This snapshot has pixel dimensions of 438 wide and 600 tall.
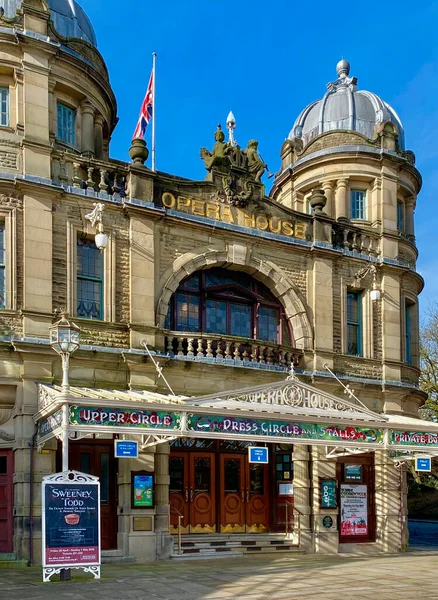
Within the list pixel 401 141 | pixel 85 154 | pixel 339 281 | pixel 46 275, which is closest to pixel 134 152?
pixel 85 154

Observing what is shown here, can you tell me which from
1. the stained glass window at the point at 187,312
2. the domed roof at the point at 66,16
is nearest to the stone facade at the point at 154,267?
the domed roof at the point at 66,16

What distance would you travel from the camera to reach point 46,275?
18.6 metres

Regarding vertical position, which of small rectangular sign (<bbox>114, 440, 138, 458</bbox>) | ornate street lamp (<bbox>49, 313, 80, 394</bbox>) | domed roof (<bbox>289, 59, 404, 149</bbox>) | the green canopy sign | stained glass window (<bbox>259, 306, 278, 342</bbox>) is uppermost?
domed roof (<bbox>289, 59, 404, 149</bbox>)

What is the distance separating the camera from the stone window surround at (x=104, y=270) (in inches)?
753

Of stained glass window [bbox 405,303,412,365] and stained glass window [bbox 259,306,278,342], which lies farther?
stained glass window [bbox 405,303,412,365]

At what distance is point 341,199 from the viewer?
26297 millimetres

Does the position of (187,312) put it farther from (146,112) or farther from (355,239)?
(355,239)

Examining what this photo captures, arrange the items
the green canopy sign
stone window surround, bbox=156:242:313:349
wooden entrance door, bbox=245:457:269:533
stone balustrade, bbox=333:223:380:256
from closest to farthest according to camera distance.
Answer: the green canopy sign, stone window surround, bbox=156:242:313:349, wooden entrance door, bbox=245:457:269:533, stone balustrade, bbox=333:223:380:256

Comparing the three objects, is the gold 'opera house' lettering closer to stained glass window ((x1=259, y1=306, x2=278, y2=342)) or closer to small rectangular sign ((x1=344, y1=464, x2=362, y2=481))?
stained glass window ((x1=259, y1=306, x2=278, y2=342))

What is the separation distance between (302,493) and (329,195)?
10.1m

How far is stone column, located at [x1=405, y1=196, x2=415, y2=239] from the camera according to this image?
2745 centimetres

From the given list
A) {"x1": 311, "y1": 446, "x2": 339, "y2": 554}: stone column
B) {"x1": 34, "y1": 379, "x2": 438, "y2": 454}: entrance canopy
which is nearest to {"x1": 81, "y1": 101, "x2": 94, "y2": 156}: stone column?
{"x1": 34, "y1": 379, "x2": 438, "y2": 454}: entrance canopy

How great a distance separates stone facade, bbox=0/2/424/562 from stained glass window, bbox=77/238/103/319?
0.23 meters

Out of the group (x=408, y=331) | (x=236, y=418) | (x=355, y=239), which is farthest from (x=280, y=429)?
(x=408, y=331)
